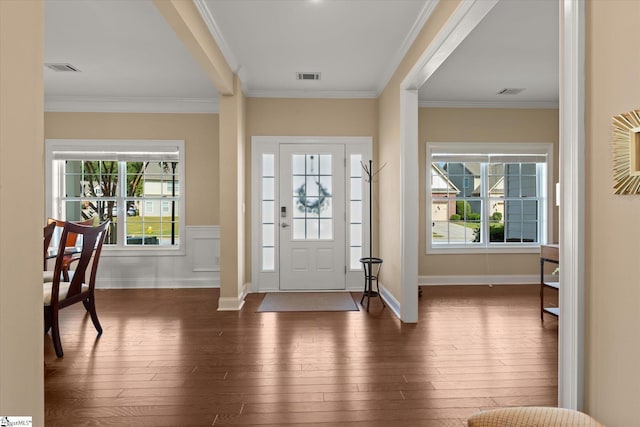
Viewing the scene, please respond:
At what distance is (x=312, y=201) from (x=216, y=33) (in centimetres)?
259

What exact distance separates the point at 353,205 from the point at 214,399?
3566mm

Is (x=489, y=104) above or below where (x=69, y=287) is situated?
above

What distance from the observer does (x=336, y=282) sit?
5.36m

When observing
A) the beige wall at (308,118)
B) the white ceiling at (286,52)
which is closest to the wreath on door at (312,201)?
the beige wall at (308,118)

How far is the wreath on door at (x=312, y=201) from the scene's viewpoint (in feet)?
17.6

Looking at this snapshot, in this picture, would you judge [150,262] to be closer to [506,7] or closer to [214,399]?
[214,399]

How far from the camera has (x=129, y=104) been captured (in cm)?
553

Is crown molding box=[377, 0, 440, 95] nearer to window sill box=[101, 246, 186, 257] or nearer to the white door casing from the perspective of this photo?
the white door casing

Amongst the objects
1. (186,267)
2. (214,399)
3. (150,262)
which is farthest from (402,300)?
(150,262)

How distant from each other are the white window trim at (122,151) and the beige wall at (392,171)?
3.01 m

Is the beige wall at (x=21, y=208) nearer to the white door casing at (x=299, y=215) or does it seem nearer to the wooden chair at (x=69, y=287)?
the wooden chair at (x=69, y=287)

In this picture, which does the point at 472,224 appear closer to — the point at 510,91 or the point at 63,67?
the point at 510,91

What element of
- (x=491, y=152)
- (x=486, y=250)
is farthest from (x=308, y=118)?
(x=486, y=250)

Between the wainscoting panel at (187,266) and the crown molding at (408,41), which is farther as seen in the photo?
the wainscoting panel at (187,266)
